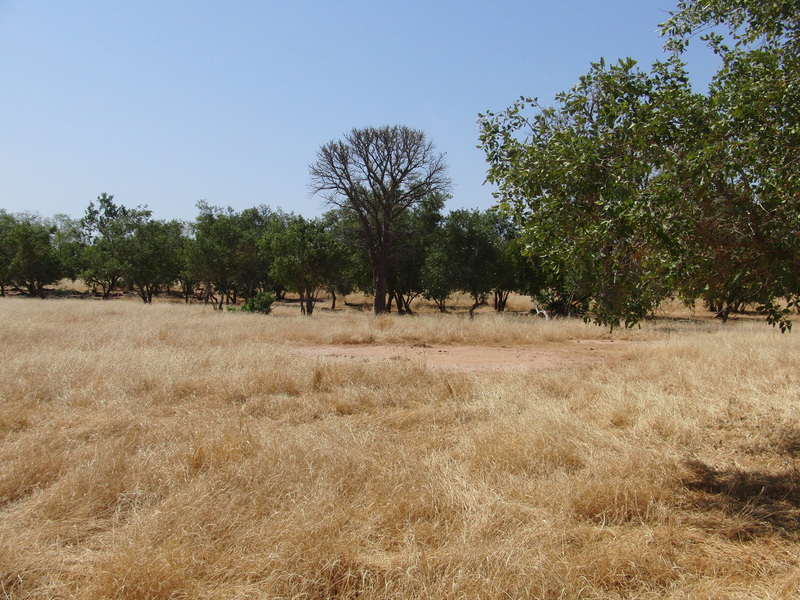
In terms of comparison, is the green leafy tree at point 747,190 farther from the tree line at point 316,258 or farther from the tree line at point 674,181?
the tree line at point 316,258

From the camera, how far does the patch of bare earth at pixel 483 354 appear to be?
524 inches

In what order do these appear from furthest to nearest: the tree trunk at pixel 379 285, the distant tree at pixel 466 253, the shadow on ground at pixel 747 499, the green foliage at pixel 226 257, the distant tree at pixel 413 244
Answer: the green foliage at pixel 226 257
the distant tree at pixel 466 253
the distant tree at pixel 413 244
the tree trunk at pixel 379 285
the shadow on ground at pixel 747 499

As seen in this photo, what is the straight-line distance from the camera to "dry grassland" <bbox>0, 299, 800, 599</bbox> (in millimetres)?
3623

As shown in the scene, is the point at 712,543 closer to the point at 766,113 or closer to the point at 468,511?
the point at 468,511

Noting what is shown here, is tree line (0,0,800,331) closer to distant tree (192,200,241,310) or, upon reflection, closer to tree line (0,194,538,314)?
tree line (0,194,538,314)

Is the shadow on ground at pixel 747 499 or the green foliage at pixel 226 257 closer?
the shadow on ground at pixel 747 499

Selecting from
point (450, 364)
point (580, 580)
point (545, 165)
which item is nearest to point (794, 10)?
point (545, 165)

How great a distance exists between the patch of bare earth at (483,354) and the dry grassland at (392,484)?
3.15 m

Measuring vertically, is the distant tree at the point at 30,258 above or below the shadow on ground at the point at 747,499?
above

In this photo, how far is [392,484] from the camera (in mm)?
5023

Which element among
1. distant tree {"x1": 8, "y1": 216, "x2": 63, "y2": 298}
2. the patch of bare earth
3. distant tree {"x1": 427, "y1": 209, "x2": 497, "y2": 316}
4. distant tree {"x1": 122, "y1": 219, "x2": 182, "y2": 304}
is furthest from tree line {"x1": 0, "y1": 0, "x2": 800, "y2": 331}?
distant tree {"x1": 8, "y1": 216, "x2": 63, "y2": 298}

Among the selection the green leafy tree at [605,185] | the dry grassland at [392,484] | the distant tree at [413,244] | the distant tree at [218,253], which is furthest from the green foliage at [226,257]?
the green leafy tree at [605,185]

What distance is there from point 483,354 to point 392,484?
10820 mm

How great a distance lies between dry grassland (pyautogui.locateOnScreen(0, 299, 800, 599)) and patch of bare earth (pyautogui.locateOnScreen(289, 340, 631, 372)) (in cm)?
315
